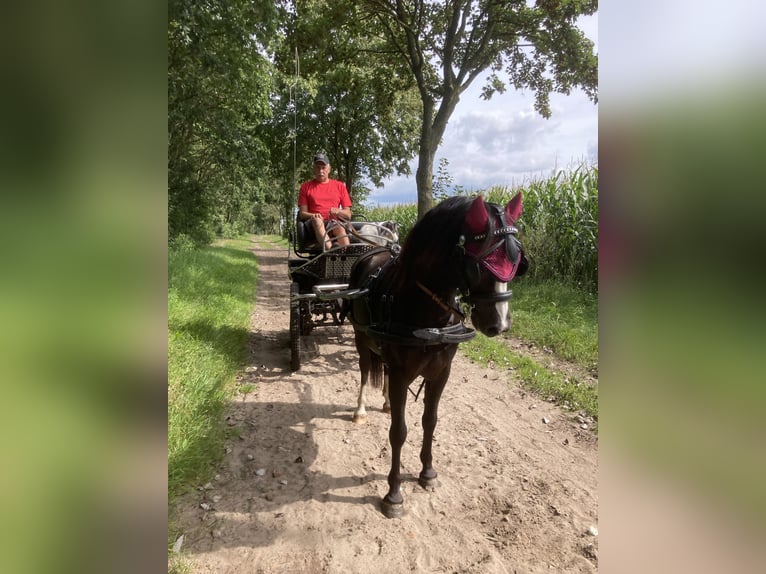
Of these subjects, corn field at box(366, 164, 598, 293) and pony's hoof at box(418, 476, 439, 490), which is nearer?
pony's hoof at box(418, 476, 439, 490)

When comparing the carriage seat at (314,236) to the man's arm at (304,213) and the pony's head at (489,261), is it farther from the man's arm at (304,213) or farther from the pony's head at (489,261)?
→ the pony's head at (489,261)

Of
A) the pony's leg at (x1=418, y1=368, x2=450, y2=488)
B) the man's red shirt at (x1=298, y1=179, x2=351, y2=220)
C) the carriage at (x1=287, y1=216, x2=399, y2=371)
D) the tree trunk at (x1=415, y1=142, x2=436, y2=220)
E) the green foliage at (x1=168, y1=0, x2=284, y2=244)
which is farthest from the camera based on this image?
the tree trunk at (x1=415, y1=142, x2=436, y2=220)

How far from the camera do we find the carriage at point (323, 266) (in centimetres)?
484

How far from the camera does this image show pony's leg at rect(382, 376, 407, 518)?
2820 millimetres

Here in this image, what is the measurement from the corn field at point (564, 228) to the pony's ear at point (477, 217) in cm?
564

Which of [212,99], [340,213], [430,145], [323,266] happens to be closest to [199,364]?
[323,266]

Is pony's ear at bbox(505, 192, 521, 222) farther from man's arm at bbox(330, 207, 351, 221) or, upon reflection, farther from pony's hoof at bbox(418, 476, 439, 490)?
man's arm at bbox(330, 207, 351, 221)

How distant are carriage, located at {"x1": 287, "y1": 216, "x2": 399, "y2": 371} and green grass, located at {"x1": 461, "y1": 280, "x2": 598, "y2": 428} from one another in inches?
89.4

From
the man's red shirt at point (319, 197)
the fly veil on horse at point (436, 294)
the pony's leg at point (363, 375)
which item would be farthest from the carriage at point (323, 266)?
Answer: the fly veil on horse at point (436, 294)

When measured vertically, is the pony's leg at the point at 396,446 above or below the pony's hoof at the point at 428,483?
above

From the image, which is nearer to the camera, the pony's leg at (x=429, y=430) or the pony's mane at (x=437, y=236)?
the pony's mane at (x=437, y=236)

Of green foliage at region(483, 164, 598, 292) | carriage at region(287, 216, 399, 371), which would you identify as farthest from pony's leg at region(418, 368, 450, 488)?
green foliage at region(483, 164, 598, 292)
